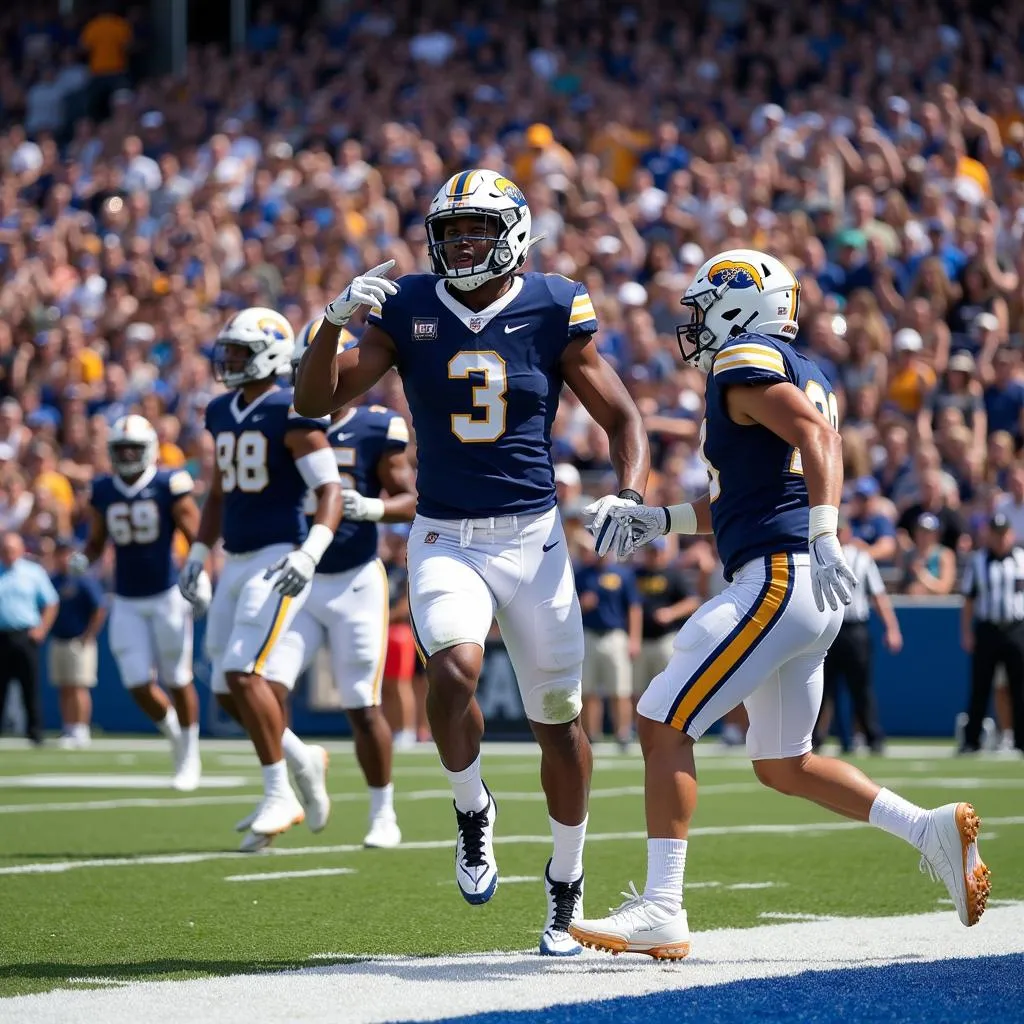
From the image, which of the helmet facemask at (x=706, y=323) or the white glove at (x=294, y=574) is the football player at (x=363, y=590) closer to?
the white glove at (x=294, y=574)

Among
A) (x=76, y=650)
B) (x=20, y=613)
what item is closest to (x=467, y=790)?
(x=20, y=613)

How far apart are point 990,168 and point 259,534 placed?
11067 mm

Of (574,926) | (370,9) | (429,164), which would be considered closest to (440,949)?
(574,926)

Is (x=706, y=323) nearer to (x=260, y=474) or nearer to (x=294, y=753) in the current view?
(x=260, y=474)

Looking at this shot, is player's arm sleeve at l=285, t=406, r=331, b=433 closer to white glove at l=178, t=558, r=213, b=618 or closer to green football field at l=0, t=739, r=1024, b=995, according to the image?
white glove at l=178, t=558, r=213, b=618

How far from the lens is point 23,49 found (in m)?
27.1

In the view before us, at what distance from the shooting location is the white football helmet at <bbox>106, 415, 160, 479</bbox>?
11.7 metres

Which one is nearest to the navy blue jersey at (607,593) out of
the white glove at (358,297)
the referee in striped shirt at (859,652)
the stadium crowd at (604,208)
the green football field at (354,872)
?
the stadium crowd at (604,208)

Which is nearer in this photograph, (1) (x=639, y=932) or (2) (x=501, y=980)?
(2) (x=501, y=980)

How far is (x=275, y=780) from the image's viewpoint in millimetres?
8180

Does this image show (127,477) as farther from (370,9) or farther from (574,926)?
(370,9)

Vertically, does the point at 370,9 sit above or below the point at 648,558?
above

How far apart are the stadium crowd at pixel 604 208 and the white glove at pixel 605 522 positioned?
28.0 ft

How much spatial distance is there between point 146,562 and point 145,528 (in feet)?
0.67
